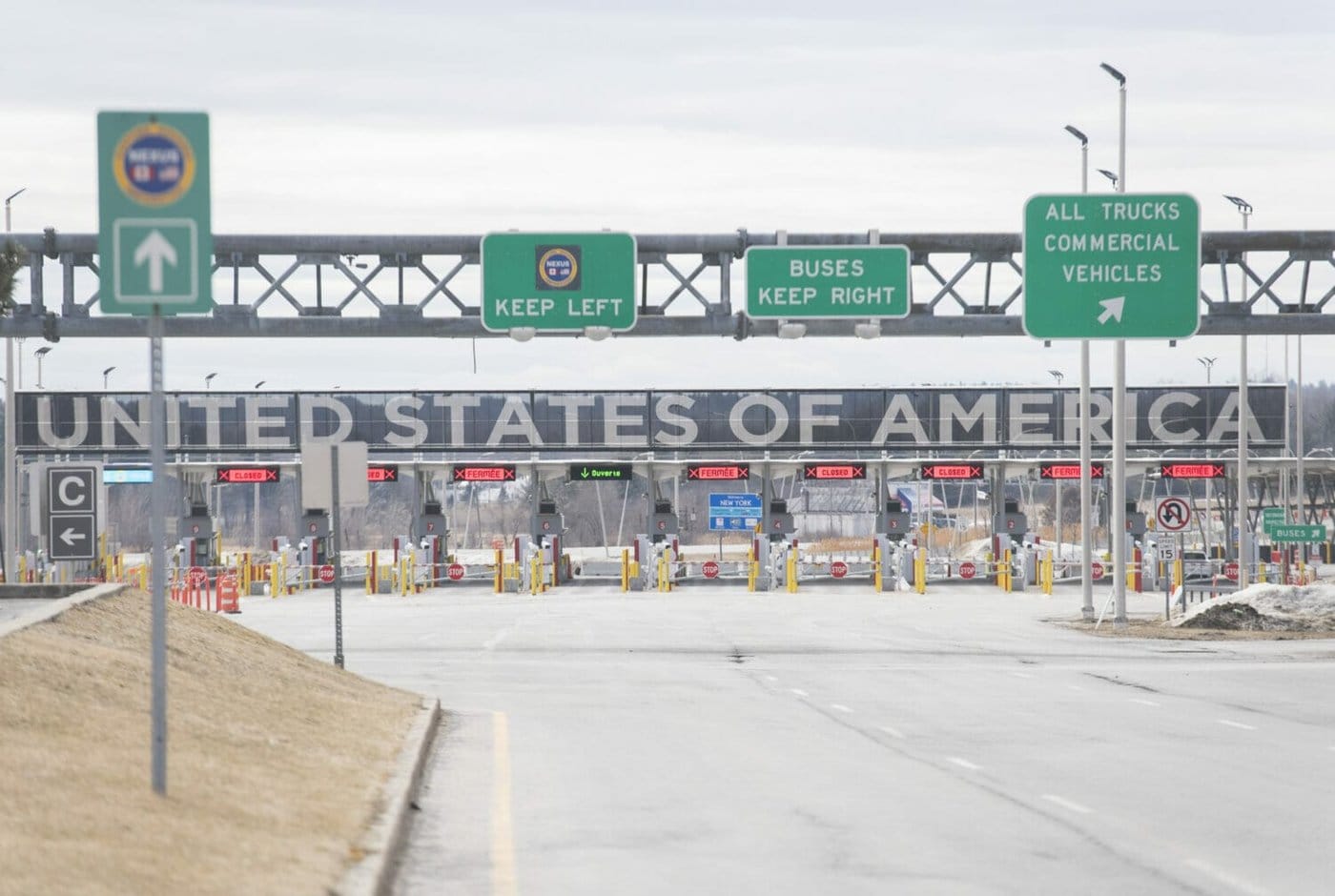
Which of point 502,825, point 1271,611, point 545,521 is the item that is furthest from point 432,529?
point 502,825

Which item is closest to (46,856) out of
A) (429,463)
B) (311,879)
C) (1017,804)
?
(311,879)

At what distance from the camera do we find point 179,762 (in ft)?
36.8

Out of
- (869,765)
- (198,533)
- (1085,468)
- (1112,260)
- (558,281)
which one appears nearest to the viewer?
(869,765)

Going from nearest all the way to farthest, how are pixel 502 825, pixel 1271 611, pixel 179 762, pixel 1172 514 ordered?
pixel 179 762
pixel 502 825
pixel 1271 611
pixel 1172 514

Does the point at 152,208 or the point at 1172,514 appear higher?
the point at 152,208

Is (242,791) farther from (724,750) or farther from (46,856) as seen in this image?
(724,750)

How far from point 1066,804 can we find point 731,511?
51.3 m

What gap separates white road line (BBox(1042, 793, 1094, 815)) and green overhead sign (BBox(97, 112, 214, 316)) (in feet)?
21.9

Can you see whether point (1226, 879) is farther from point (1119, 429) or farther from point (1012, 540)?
point (1012, 540)

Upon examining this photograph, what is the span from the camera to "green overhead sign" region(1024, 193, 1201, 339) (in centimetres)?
2777

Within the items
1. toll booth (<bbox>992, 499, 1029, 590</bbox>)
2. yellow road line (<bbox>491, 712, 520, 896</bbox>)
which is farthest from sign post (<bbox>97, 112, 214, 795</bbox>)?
toll booth (<bbox>992, 499, 1029, 590</bbox>)

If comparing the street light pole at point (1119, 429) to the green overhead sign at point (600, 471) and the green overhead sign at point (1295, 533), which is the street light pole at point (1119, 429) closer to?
the green overhead sign at point (1295, 533)

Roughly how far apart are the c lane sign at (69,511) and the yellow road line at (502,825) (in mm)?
10003

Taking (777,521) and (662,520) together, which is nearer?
(777,521)
